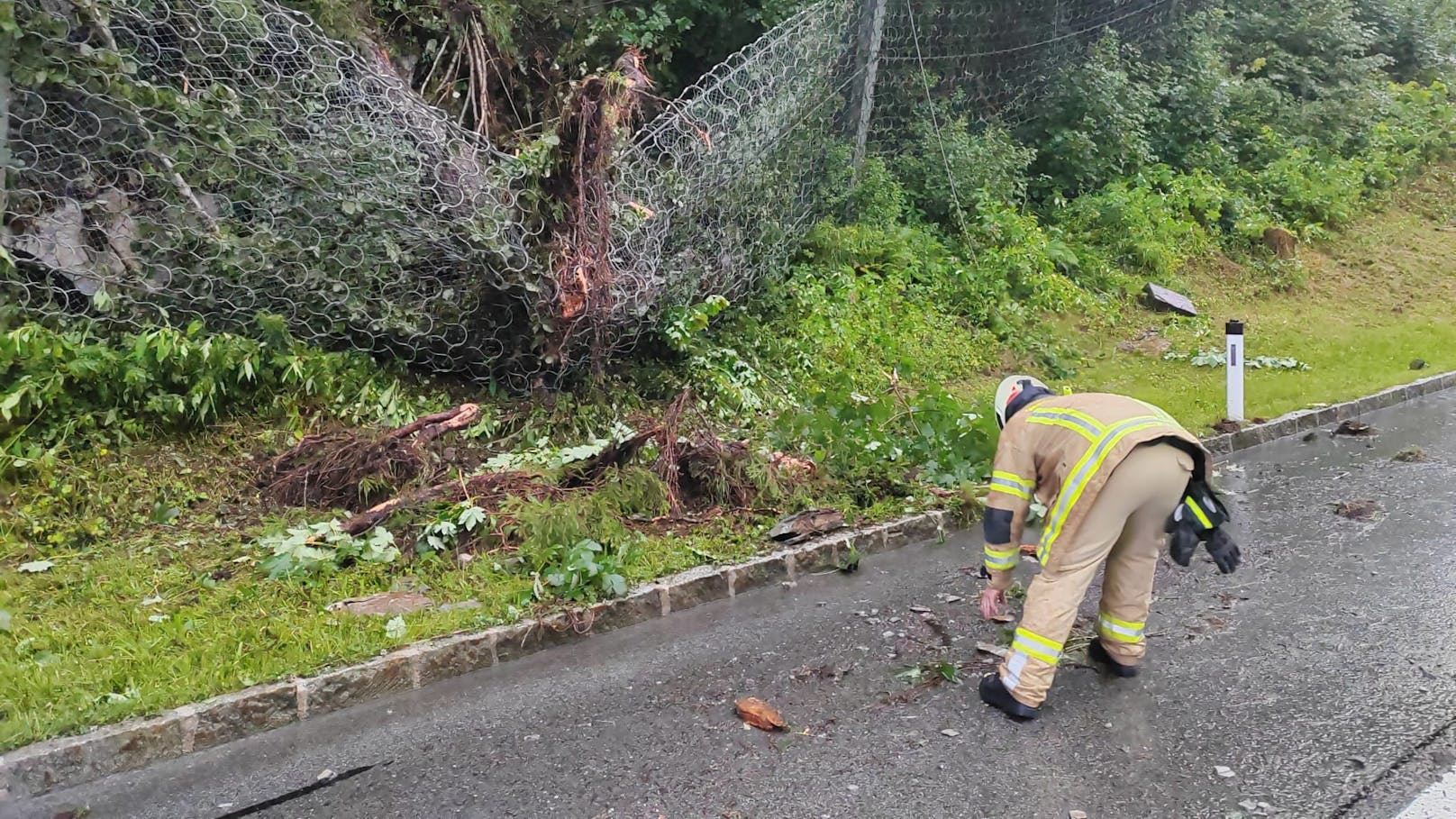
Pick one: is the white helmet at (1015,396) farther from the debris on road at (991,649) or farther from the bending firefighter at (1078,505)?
the debris on road at (991,649)

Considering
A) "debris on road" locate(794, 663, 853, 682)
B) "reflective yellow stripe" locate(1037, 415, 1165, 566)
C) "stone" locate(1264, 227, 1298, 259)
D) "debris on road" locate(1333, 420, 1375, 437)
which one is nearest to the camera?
"reflective yellow stripe" locate(1037, 415, 1165, 566)

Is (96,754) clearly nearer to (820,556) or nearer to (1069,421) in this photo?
(820,556)

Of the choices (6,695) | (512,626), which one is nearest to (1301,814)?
(512,626)

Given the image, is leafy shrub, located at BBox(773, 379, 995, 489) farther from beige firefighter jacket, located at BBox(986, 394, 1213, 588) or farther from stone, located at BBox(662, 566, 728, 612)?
beige firefighter jacket, located at BBox(986, 394, 1213, 588)

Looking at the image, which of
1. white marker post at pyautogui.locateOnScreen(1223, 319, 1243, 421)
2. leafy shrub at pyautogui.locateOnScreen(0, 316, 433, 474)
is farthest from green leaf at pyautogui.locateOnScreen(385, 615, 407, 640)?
white marker post at pyautogui.locateOnScreen(1223, 319, 1243, 421)

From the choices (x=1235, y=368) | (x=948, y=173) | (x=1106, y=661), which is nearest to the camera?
(x=1106, y=661)

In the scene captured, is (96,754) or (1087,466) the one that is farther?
(1087,466)

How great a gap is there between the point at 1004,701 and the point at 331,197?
469 cm

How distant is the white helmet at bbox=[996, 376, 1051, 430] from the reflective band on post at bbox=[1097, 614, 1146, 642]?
0.89 meters

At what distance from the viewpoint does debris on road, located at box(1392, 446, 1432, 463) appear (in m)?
6.99

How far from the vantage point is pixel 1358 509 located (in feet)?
19.6

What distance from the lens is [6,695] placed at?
3527 mm

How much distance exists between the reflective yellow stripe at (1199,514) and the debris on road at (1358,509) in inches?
112

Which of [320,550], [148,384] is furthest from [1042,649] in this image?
[148,384]
